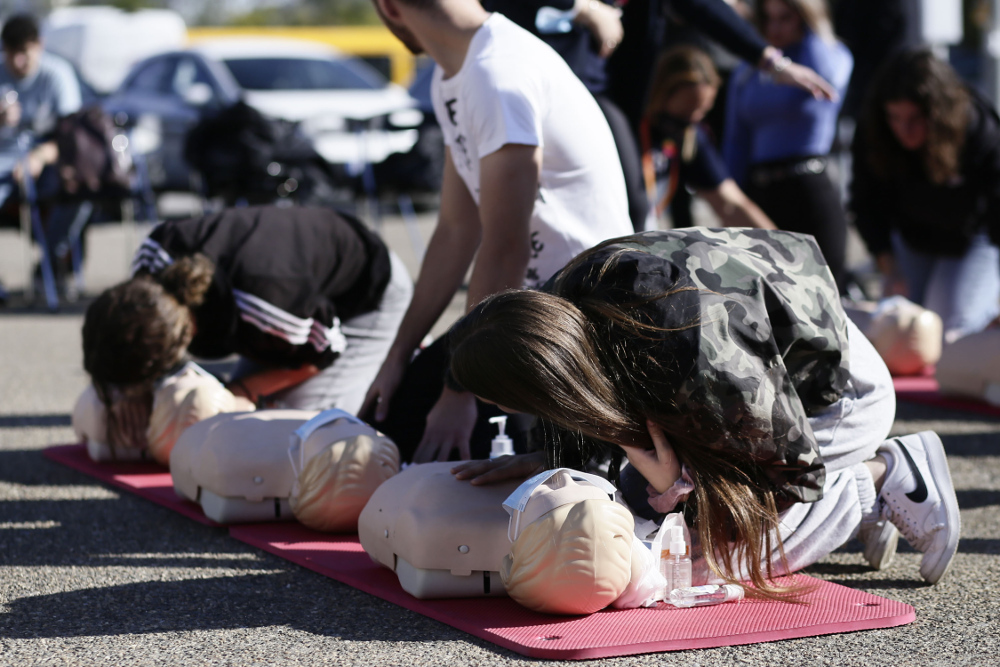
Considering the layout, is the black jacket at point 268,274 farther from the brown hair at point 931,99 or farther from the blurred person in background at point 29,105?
the blurred person in background at point 29,105

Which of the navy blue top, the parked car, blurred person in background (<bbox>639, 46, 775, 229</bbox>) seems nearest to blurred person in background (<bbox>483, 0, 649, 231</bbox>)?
blurred person in background (<bbox>639, 46, 775, 229</bbox>)

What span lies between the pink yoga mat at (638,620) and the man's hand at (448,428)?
1.13 ft

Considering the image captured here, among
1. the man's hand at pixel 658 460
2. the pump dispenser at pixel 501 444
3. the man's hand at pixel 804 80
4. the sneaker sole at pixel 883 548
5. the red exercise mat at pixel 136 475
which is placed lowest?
the red exercise mat at pixel 136 475

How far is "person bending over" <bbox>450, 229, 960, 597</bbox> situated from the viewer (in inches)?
88.4

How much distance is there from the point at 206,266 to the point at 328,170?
5.64 meters

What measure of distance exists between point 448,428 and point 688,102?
320cm

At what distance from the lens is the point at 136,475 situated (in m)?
3.76

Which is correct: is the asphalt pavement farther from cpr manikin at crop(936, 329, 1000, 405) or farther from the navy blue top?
the navy blue top

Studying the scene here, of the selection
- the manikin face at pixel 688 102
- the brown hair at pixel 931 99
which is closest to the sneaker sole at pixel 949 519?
the brown hair at pixel 931 99

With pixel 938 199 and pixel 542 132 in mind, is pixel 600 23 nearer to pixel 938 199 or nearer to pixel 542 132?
pixel 542 132

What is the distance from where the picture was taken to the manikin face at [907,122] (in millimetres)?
5047

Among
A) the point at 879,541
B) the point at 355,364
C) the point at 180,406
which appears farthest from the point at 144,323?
the point at 879,541

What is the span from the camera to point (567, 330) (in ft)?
7.41

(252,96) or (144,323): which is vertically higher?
(144,323)
